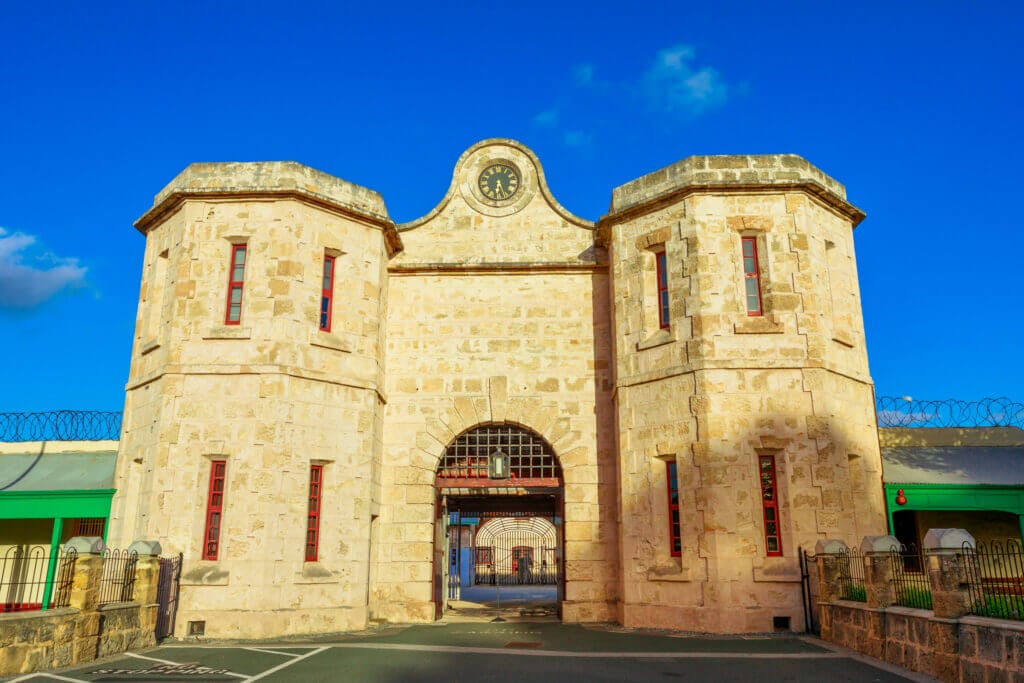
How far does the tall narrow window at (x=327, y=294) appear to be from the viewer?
1587cm

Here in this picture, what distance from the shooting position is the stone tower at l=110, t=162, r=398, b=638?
539 inches

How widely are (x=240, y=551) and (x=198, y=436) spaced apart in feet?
7.56

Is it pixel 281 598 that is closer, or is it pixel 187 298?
pixel 281 598

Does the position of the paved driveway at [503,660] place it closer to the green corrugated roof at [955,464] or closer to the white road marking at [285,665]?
the white road marking at [285,665]

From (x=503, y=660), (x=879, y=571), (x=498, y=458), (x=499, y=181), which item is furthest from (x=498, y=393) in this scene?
(x=879, y=571)

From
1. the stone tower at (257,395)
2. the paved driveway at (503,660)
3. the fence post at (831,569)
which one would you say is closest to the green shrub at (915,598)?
the paved driveway at (503,660)

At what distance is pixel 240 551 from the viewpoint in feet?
44.6

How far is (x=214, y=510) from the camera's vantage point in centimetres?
1396

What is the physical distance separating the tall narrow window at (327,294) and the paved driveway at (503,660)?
20.4 ft

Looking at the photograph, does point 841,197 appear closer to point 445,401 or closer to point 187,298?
point 445,401

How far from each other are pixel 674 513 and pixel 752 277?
16.0 feet

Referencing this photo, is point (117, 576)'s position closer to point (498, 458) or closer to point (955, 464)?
point (498, 458)

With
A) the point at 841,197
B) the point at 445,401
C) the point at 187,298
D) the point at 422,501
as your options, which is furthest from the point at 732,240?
the point at 187,298

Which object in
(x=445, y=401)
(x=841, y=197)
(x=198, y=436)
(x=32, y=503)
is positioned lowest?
(x=32, y=503)
